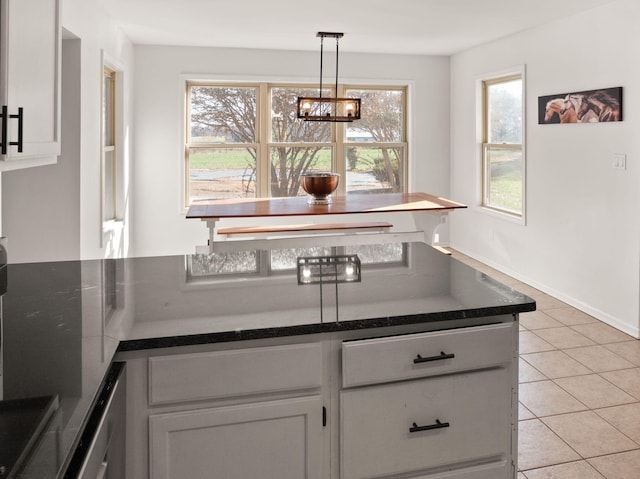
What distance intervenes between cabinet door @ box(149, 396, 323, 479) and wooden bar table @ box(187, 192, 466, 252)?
2397 millimetres

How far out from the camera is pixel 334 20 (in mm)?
4777

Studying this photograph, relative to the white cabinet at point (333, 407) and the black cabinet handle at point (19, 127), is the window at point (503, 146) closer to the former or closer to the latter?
the white cabinet at point (333, 407)

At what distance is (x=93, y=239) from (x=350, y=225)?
2.22m

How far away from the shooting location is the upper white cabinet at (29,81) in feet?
5.03

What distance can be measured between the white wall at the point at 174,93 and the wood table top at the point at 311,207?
6.22ft

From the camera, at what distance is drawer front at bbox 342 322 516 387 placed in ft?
4.46

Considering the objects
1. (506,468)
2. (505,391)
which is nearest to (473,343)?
(505,391)

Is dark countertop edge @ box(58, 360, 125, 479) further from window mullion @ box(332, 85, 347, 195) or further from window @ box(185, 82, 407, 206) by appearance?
window mullion @ box(332, 85, 347, 195)

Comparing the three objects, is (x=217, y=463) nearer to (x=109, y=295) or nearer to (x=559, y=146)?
(x=109, y=295)

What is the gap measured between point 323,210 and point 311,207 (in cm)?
19

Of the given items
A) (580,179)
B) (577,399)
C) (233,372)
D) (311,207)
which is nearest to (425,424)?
(233,372)

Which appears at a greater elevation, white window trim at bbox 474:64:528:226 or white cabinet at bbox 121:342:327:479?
white window trim at bbox 474:64:528:226

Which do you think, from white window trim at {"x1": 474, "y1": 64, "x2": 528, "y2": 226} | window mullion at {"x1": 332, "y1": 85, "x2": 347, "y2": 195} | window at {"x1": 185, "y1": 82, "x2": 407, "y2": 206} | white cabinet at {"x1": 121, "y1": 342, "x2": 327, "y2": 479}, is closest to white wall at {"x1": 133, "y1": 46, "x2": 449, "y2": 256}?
window at {"x1": 185, "y1": 82, "x2": 407, "y2": 206}

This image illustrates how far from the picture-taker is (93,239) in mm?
4102
